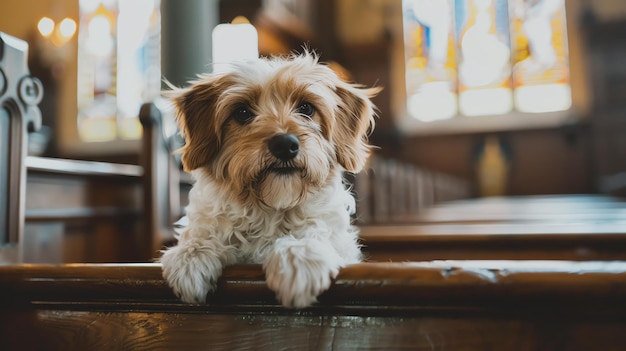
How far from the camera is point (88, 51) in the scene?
38.2 ft

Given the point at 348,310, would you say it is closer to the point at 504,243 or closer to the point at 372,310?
the point at 372,310

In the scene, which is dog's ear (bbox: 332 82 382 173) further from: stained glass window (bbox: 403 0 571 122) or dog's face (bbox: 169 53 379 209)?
stained glass window (bbox: 403 0 571 122)

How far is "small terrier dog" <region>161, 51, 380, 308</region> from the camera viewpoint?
4.89ft

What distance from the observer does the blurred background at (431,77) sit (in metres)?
10.6

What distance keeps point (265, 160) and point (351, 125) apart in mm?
454

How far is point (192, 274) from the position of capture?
1174 mm

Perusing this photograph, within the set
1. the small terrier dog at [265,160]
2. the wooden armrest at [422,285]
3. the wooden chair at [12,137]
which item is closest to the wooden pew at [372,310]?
the wooden armrest at [422,285]

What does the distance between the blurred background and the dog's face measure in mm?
8705

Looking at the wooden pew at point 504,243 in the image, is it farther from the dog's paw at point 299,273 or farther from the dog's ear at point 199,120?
the dog's paw at point 299,273

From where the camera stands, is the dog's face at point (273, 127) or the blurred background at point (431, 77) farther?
the blurred background at point (431, 77)

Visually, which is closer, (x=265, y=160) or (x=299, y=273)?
(x=299, y=273)

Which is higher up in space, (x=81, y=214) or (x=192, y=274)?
(x=81, y=214)

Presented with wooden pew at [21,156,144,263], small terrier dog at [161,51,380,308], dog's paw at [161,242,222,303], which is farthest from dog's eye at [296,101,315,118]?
wooden pew at [21,156,144,263]

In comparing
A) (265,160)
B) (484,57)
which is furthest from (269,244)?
(484,57)
